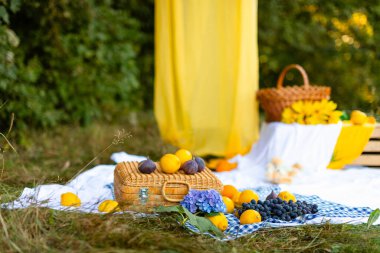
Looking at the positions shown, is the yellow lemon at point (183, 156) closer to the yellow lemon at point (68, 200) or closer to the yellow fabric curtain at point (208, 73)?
the yellow lemon at point (68, 200)

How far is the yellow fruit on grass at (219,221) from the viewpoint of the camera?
2510 mm

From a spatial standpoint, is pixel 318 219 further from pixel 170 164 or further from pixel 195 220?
pixel 170 164

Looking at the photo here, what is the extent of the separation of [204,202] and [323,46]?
4.58m

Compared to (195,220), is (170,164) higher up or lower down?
higher up

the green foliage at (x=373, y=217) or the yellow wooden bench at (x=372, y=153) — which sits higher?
the green foliage at (x=373, y=217)

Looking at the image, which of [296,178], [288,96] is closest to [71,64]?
[288,96]

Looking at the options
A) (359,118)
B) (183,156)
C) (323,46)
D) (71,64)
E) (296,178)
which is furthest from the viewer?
(323,46)

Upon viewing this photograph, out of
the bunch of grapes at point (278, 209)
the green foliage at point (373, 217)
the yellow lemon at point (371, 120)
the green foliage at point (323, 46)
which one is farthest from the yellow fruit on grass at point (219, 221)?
the green foliage at point (323, 46)

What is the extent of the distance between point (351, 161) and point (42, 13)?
2.66m

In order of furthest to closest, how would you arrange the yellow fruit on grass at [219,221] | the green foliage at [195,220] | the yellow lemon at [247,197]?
the yellow lemon at [247,197] → the yellow fruit on grass at [219,221] → the green foliage at [195,220]

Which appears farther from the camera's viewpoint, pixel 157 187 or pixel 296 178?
pixel 296 178

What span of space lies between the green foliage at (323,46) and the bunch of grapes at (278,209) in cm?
383

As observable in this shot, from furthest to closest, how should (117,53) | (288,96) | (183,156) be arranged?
(117,53) → (288,96) → (183,156)

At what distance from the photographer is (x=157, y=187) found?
2740mm
